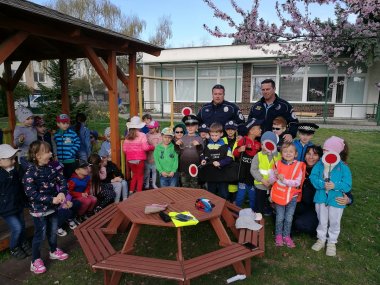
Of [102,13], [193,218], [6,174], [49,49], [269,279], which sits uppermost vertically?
[102,13]

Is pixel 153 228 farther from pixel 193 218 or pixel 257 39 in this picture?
pixel 257 39

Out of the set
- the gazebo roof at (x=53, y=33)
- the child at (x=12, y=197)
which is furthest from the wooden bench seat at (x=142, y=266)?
the gazebo roof at (x=53, y=33)

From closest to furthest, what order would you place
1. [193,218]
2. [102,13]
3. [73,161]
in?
[193,218], [73,161], [102,13]

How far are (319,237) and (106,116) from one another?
15621 millimetres

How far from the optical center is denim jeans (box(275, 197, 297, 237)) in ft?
12.7

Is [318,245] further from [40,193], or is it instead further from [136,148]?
[40,193]

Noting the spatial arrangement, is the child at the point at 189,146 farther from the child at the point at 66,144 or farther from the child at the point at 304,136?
the child at the point at 66,144

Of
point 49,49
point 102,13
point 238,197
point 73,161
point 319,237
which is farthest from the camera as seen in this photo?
point 102,13

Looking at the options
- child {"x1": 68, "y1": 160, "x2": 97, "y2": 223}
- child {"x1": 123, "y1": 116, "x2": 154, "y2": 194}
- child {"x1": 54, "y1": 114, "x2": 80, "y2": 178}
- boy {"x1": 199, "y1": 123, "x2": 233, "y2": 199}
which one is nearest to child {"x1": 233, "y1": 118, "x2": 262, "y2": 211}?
boy {"x1": 199, "y1": 123, "x2": 233, "y2": 199}

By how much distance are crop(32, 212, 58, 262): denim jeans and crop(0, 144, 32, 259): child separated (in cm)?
34

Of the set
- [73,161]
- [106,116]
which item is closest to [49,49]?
[73,161]

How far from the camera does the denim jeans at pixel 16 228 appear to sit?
3.49 m

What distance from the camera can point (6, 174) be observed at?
132 inches

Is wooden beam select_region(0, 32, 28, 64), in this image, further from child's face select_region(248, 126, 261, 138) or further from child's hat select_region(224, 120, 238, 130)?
child's face select_region(248, 126, 261, 138)
